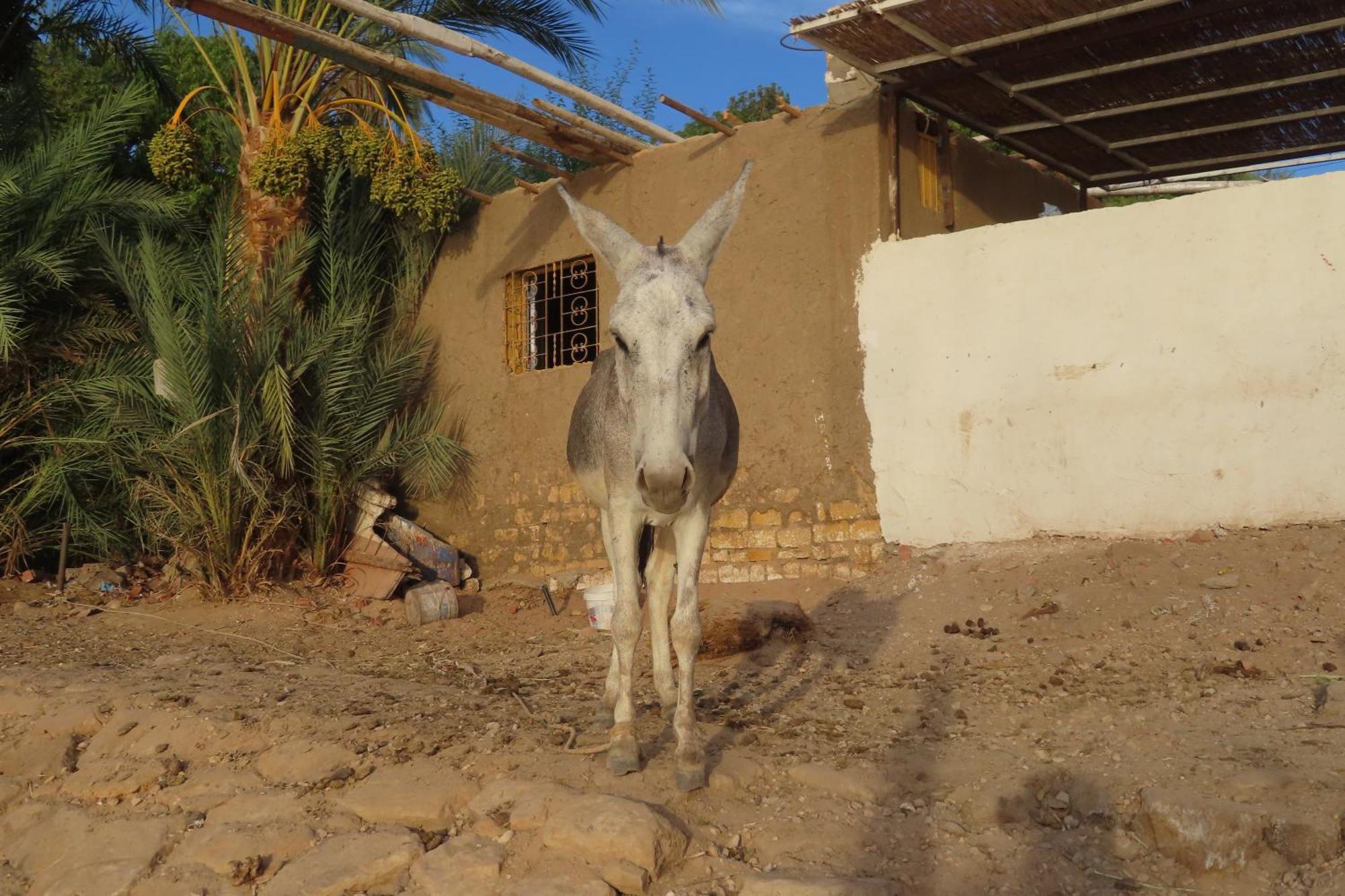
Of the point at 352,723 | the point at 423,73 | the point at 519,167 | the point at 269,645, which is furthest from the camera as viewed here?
the point at 519,167

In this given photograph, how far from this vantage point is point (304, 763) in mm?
5172

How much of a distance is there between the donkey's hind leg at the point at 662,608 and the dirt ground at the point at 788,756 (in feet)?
0.67

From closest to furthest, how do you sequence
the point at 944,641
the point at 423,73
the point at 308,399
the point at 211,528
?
the point at 944,641 → the point at 423,73 → the point at 211,528 → the point at 308,399

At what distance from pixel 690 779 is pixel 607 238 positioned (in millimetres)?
2151

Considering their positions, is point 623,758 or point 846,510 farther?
point 846,510

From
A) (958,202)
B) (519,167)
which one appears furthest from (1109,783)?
(519,167)

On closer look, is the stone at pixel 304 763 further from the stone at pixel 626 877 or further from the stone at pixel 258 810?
the stone at pixel 626 877

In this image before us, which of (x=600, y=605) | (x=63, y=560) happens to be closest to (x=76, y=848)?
(x=600, y=605)

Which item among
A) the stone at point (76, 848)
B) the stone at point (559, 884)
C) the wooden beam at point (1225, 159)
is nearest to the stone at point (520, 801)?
the stone at point (559, 884)

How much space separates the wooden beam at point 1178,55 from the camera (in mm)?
8164

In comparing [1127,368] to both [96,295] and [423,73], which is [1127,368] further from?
[96,295]

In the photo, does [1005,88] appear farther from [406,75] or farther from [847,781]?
[847,781]

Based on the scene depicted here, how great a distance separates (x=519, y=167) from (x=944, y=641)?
13359mm

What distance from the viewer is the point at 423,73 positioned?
9.16m
